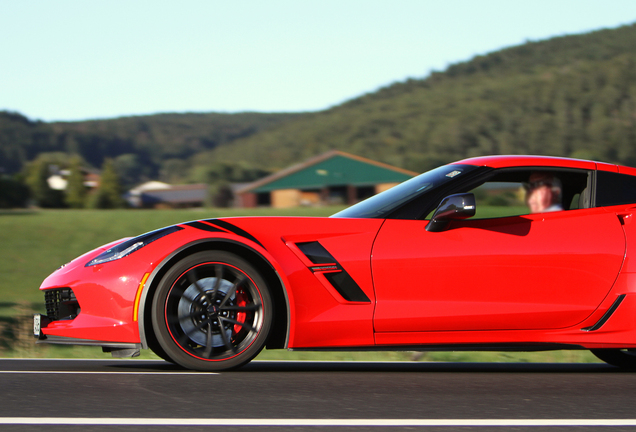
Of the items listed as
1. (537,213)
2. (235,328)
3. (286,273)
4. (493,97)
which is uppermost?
(493,97)

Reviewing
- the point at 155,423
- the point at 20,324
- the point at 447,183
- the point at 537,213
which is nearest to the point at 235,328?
the point at 155,423

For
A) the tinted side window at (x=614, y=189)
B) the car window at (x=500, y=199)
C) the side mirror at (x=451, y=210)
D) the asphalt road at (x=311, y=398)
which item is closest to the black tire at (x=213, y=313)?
the asphalt road at (x=311, y=398)

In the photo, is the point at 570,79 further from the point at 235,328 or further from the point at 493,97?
the point at 235,328

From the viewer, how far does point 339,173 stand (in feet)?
248

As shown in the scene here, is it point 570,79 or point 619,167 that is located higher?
point 570,79

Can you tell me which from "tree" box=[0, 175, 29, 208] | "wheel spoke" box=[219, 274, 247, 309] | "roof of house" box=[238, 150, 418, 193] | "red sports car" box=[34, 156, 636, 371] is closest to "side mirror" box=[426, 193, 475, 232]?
"red sports car" box=[34, 156, 636, 371]

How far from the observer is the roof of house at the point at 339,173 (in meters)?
74.6

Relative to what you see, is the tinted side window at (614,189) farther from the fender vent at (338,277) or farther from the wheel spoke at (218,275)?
the wheel spoke at (218,275)

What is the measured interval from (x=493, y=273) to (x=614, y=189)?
3.51ft

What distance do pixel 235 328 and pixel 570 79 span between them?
139934 millimetres

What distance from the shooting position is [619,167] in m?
4.71

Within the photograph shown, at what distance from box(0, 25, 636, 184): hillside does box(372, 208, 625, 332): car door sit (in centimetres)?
9987

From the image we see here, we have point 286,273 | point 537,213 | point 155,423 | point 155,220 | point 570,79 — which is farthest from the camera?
point 570,79

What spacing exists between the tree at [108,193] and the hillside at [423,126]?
18244mm
